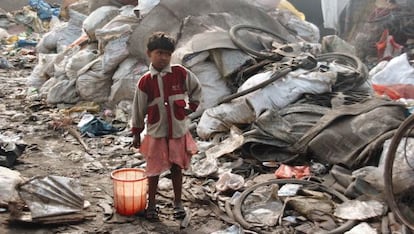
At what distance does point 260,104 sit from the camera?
4.75 m

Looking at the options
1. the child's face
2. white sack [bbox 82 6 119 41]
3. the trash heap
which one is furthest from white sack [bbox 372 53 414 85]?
white sack [bbox 82 6 119 41]

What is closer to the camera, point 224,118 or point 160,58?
point 160,58

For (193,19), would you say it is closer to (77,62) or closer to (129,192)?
(77,62)

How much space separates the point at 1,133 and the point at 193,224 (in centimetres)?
301

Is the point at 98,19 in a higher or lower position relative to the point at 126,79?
higher

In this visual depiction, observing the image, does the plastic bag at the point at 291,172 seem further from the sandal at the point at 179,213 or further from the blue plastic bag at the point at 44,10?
the blue plastic bag at the point at 44,10

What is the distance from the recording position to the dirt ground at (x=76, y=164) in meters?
3.37

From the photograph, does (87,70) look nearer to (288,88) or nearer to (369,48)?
(288,88)

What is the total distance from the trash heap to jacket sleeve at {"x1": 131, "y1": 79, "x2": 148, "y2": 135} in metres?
0.77

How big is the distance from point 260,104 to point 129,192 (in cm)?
179

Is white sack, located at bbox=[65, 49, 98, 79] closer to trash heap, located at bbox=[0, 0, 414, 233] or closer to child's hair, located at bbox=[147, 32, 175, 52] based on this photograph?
trash heap, located at bbox=[0, 0, 414, 233]

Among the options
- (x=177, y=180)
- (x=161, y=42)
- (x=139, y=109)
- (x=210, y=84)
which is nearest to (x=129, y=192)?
(x=177, y=180)

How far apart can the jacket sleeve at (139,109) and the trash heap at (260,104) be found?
77 centimetres

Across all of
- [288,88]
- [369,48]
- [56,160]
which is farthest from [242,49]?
[369,48]
